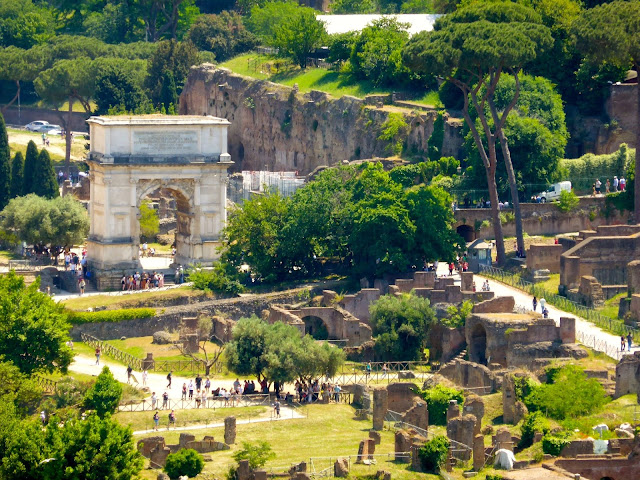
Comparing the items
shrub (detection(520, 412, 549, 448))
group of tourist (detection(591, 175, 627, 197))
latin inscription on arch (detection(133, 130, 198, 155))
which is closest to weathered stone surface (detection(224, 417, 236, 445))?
shrub (detection(520, 412, 549, 448))

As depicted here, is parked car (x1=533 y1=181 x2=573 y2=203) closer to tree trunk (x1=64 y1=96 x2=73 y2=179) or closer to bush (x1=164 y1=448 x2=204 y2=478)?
bush (x1=164 y1=448 x2=204 y2=478)

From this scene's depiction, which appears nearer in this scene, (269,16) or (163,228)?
(163,228)

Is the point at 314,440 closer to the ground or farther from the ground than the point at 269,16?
closer to the ground

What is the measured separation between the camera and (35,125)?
14150 cm

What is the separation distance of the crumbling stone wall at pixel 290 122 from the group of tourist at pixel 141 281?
1644cm

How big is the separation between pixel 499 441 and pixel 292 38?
56.6 meters

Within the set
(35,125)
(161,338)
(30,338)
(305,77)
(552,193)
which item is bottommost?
(161,338)

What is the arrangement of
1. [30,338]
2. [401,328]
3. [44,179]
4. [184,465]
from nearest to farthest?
[184,465] < [30,338] < [401,328] < [44,179]

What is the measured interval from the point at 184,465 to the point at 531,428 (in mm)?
11638

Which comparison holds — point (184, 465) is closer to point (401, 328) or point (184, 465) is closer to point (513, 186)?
point (401, 328)

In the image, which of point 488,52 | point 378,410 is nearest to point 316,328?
point 378,410

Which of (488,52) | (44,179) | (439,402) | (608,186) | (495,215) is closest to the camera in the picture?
(439,402)

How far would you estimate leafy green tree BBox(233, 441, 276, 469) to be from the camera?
7206 centimetres

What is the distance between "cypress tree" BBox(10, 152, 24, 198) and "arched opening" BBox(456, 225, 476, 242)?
969 inches
